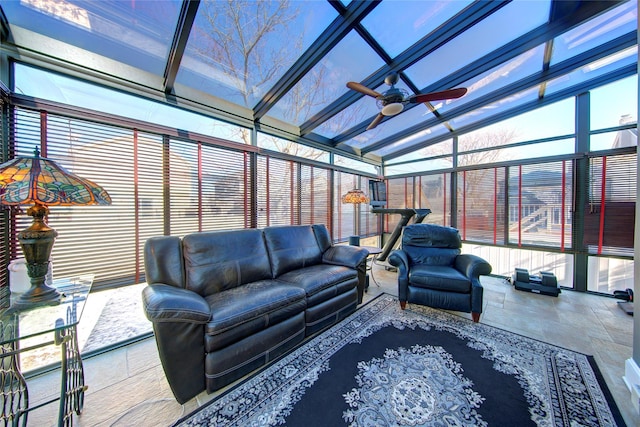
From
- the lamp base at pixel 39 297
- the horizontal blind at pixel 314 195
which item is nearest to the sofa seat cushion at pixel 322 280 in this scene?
the horizontal blind at pixel 314 195

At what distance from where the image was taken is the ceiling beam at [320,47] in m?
1.96

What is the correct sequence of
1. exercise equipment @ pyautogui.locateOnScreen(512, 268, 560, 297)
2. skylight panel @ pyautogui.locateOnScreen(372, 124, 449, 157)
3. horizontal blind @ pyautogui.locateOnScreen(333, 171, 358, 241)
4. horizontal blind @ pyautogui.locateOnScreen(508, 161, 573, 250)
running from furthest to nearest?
horizontal blind @ pyautogui.locateOnScreen(333, 171, 358, 241) < skylight panel @ pyautogui.locateOnScreen(372, 124, 449, 157) < horizontal blind @ pyautogui.locateOnScreen(508, 161, 573, 250) < exercise equipment @ pyautogui.locateOnScreen(512, 268, 560, 297)

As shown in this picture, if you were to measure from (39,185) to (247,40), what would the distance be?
1921mm

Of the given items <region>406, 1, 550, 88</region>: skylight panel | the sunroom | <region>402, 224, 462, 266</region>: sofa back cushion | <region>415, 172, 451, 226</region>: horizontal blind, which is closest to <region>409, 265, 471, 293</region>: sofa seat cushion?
<region>402, 224, 462, 266</region>: sofa back cushion

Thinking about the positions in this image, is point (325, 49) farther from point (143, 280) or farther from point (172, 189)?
point (143, 280)

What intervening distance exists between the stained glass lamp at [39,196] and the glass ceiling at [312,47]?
1.14 m

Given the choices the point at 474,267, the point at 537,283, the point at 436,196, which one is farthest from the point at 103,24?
the point at 537,283

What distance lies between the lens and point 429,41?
91.6 inches

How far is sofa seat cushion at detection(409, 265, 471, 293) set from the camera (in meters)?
2.51

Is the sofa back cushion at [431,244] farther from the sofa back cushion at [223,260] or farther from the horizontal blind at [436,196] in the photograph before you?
Result: the sofa back cushion at [223,260]

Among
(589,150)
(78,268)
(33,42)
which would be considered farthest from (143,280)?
(589,150)

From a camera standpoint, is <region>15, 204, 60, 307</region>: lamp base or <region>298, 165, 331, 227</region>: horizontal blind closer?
<region>15, 204, 60, 307</region>: lamp base

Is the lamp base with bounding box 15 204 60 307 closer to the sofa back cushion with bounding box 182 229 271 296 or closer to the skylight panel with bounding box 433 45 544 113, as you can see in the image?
the sofa back cushion with bounding box 182 229 271 296

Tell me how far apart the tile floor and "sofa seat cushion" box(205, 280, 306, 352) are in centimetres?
43
